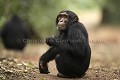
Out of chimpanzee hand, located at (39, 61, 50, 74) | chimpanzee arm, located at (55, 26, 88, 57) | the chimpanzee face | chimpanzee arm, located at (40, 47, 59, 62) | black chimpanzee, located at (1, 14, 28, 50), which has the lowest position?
black chimpanzee, located at (1, 14, 28, 50)

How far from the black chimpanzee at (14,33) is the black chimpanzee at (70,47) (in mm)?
9849

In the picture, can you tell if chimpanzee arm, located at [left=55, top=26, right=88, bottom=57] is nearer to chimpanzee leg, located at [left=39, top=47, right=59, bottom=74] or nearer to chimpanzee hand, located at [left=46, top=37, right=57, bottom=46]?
chimpanzee hand, located at [left=46, top=37, right=57, bottom=46]

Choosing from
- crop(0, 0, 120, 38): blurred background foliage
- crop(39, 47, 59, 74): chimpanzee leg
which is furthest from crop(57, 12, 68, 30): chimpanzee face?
crop(0, 0, 120, 38): blurred background foliage

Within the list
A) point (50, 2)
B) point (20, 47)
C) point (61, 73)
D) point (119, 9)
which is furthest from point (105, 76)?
point (119, 9)

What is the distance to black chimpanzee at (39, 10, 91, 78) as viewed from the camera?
28.5ft

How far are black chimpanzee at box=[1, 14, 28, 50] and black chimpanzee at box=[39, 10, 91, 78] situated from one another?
9849 mm

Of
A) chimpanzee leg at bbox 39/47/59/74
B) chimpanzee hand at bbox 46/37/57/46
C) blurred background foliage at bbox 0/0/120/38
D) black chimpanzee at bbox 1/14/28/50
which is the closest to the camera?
chimpanzee hand at bbox 46/37/57/46

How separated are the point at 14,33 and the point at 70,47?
1071 cm

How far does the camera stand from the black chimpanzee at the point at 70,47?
28.5ft

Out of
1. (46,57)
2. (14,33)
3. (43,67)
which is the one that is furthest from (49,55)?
(14,33)

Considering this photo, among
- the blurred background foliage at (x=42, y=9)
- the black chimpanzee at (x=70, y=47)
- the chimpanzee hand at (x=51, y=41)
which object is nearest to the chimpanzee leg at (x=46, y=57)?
the black chimpanzee at (x=70, y=47)

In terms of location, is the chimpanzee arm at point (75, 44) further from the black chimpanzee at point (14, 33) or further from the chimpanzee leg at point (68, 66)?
the black chimpanzee at point (14, 33)

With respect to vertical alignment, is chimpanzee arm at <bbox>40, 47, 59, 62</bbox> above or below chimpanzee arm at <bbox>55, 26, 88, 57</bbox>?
below

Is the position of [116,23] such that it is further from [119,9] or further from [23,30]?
[23,30]
